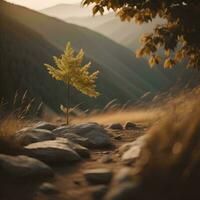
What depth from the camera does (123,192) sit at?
4.63m

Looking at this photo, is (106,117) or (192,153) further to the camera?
(106,117)

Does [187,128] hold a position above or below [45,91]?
above

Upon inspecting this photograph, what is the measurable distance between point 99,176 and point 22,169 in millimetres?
1013

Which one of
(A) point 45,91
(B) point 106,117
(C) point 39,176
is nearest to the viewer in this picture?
(C) point 39,176

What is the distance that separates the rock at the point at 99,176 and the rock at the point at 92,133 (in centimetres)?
313

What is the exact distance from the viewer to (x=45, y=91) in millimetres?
61438

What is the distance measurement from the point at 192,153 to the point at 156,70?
14874 centimetres

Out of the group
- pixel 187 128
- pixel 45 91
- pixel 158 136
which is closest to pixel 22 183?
pixel 158 136

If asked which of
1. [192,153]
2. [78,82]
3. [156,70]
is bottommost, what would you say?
[156,70]

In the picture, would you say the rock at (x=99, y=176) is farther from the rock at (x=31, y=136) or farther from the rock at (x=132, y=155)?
the rock at (x=31, y=136)

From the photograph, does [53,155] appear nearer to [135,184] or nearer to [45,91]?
[135,184]

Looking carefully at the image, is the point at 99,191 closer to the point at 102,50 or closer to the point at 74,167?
the point at 74,167

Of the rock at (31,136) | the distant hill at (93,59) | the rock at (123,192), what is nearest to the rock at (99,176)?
the rock at (123,192)

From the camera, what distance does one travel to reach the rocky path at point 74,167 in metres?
5.38
